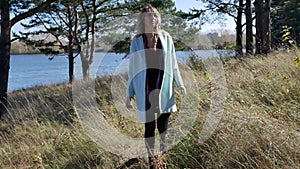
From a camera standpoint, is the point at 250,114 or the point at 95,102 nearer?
the point at 250,114

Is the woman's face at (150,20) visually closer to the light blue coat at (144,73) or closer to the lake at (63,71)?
the light blue coat at (144,73)

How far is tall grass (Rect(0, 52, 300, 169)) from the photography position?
2.69 m

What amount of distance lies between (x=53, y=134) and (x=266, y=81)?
10.2 feet

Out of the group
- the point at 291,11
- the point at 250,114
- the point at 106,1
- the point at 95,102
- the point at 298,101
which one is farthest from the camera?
the point at 291,11

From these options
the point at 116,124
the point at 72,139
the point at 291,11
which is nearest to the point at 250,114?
the point at 116,124

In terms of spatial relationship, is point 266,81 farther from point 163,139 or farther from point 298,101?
point 163,139

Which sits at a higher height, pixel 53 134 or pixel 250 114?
pixel 250 114

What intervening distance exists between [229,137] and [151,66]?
0.97 m

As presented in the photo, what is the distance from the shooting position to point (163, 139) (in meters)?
3.37

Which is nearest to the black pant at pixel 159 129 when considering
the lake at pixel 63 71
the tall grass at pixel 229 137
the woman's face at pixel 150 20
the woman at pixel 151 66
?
the woman at pixel 151 66

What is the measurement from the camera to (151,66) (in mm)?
3201

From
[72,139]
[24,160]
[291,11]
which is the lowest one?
[24,160]

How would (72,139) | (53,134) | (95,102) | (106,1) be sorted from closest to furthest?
(72,139) → (53,134) → (95,102) → (106,1)

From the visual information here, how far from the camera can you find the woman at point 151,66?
3184 millimetres
